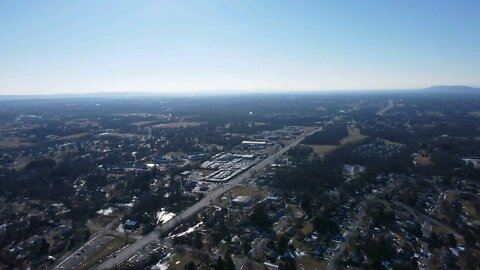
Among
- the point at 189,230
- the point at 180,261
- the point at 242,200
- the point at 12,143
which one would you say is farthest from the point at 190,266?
the point at 12,143

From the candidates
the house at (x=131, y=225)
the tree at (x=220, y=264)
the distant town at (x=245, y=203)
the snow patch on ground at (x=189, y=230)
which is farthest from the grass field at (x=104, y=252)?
the tree at (x=220, y=264)

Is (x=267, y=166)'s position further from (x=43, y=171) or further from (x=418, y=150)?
(x=43, y=171)

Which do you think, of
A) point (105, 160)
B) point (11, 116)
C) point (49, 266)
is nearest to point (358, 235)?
point (49, 266)

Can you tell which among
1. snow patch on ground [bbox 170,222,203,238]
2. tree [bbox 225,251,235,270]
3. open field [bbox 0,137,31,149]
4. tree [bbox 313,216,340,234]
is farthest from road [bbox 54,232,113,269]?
open field [bbox 0,137,31,149]

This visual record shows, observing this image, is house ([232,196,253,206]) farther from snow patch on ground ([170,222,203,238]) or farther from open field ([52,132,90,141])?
open field ([52,132,90,141])

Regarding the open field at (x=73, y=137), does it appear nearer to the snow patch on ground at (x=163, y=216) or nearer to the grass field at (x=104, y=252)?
the snow patch on ground at (x=163, y=216)

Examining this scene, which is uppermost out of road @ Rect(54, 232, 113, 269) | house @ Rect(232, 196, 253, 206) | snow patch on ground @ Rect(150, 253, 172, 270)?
house @ Rect(232, 196, 253, 206)

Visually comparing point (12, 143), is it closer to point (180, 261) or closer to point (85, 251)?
point (85, 251)

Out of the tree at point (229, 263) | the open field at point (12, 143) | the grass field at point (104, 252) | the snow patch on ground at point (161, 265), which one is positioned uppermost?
the tree at point (229, 263)
